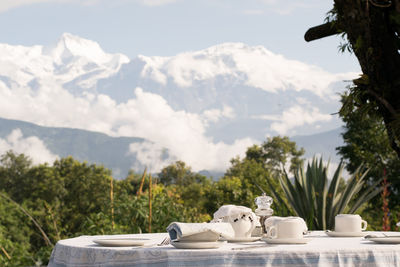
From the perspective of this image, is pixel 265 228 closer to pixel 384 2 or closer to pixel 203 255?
pixel 203 255

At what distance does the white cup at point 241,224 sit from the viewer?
2666 millimetres

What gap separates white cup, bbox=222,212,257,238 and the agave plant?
10.4 feet

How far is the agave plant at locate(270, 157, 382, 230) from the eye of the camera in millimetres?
5934

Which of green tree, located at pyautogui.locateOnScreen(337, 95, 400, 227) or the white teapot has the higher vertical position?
green tree, located at pyautogui.locateOnScreen(337, 95, 400, 227)

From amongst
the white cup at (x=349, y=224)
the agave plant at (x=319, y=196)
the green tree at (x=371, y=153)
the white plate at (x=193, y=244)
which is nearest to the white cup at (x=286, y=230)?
the white plate at (x=193, y=244)

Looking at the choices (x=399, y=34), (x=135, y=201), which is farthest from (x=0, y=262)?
(x=399, y=34)

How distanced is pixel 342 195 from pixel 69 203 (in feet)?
106

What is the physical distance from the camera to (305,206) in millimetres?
6020

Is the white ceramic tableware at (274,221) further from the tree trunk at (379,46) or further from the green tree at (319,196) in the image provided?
the green tree at (319,196)

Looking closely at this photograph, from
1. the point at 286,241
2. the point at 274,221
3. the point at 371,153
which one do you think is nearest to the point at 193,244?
the point at 286,241

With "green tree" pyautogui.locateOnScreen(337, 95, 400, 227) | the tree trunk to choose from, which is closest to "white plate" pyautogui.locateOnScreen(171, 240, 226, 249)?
the tree trunk

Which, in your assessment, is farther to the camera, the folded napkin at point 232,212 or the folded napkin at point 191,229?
the folded napkin at point 232,212

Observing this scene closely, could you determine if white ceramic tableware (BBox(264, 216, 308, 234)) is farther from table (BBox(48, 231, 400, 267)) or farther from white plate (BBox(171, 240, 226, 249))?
white plate (BBox(171, 240, 226, 249))

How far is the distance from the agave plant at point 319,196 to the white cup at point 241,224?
3162 mm
